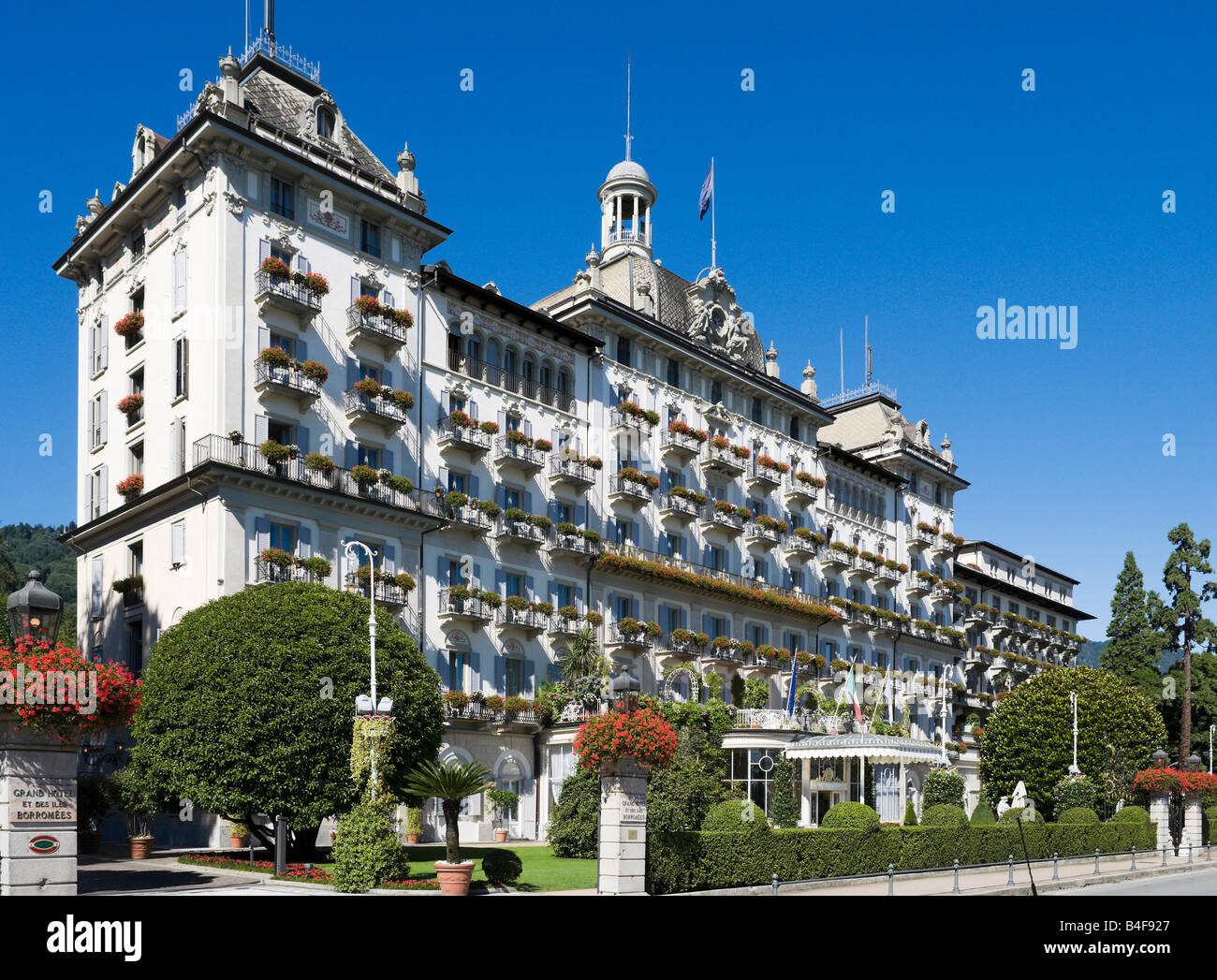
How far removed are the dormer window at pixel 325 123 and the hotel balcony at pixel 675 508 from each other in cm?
2506

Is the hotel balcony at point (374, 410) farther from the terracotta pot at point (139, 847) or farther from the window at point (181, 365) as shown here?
the terracotta pot at point (139, 847)

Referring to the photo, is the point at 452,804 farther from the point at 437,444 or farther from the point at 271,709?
the point at 437,444

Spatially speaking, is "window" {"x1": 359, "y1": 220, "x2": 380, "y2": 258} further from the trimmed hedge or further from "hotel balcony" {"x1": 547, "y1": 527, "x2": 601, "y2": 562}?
the trimmed hedge

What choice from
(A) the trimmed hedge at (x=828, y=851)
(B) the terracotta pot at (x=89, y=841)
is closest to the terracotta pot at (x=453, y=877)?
(A) the trimmed hedge at (x=828, y=851)

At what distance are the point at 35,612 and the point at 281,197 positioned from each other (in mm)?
31333

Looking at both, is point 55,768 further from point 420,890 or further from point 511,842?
point 511,842

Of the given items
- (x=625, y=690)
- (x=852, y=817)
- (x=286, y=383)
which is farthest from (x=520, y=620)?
(x=625, y=690)

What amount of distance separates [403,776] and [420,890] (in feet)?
26.6

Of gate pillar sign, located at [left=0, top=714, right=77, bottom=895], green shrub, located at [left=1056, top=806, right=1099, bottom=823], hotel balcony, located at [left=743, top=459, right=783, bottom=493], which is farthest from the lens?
hotel balcony, located at [left=743, top=459, right=783, bottom=493]

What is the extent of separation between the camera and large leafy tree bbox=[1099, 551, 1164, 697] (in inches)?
3644

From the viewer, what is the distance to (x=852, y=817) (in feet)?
126

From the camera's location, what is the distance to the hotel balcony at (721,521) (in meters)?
65.4

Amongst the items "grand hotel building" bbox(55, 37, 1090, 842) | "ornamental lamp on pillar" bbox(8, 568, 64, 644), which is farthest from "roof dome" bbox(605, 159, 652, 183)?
"ornamental lamp on pillar" bbox(8, 568, 64, 644)

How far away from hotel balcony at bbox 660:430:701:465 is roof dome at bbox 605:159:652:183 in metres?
16.8
